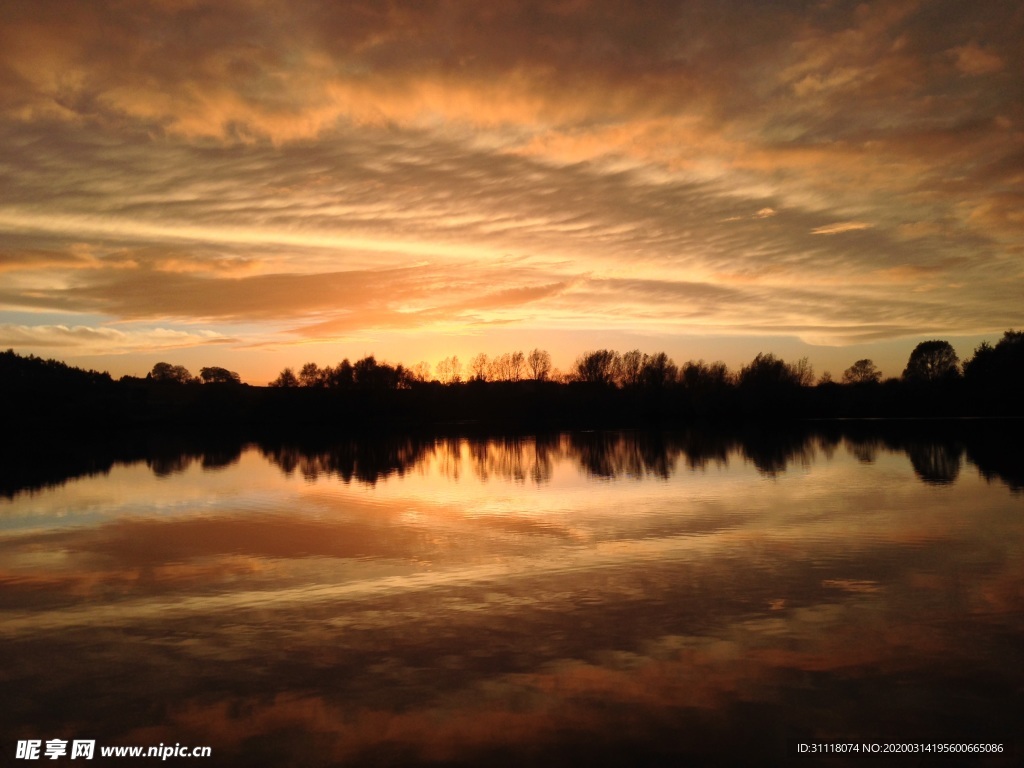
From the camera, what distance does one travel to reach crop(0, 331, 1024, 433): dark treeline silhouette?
89188 millimetres

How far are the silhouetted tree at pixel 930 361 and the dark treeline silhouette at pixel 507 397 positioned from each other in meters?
0.17

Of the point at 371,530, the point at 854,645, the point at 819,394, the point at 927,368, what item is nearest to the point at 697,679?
the point at 854,645

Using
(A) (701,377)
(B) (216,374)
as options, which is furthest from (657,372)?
(B) (216,374)

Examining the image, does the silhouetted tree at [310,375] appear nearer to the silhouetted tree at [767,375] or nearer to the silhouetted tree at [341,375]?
the silhouetted tree at [341,375]

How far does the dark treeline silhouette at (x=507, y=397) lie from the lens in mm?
89188

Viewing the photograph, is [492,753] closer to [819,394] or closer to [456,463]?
[456,463]

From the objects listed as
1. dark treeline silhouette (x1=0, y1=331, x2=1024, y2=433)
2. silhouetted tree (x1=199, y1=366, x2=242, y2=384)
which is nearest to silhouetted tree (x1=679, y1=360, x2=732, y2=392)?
dark treeline silhouette (x1=0, y1=331, x2=1024, y2=433)

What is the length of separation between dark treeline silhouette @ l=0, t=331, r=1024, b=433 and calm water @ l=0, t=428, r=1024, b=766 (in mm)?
69883

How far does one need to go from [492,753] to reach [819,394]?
11322 cm

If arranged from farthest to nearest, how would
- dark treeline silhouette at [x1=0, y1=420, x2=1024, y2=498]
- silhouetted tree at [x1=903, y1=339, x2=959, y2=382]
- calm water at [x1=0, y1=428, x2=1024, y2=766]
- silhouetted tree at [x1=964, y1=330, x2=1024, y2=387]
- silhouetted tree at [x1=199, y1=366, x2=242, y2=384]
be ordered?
silhouetted tree at [x1=199, y1=366, x2=242, y2=384], silhouetted tree at [x1=903, y1=339, x2=959, y2=382], silhouetted tree at [x1=964, y1=330, x2=1024, y2=387], dark treeline silhouette at [x1=0, y1=420, x2=1024, y2=498], calm water at [x1=0, y1=428, x2=1024, y2=766]

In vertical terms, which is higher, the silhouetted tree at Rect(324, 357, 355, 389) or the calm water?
the silhouetted tree at Rect(324, 357, 355, 389)

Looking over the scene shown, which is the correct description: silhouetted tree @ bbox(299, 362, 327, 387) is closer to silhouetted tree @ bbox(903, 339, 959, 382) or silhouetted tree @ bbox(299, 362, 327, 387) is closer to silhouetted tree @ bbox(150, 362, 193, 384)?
silhouetted tree @ bbox(150, 362, 193, 384)

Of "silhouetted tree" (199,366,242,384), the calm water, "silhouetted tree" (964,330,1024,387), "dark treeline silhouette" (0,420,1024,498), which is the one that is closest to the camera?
the calm water

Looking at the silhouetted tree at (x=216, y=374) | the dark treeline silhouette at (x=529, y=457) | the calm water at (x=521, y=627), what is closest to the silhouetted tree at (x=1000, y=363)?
the dark treeline silhouette at (x=529, y=457)
